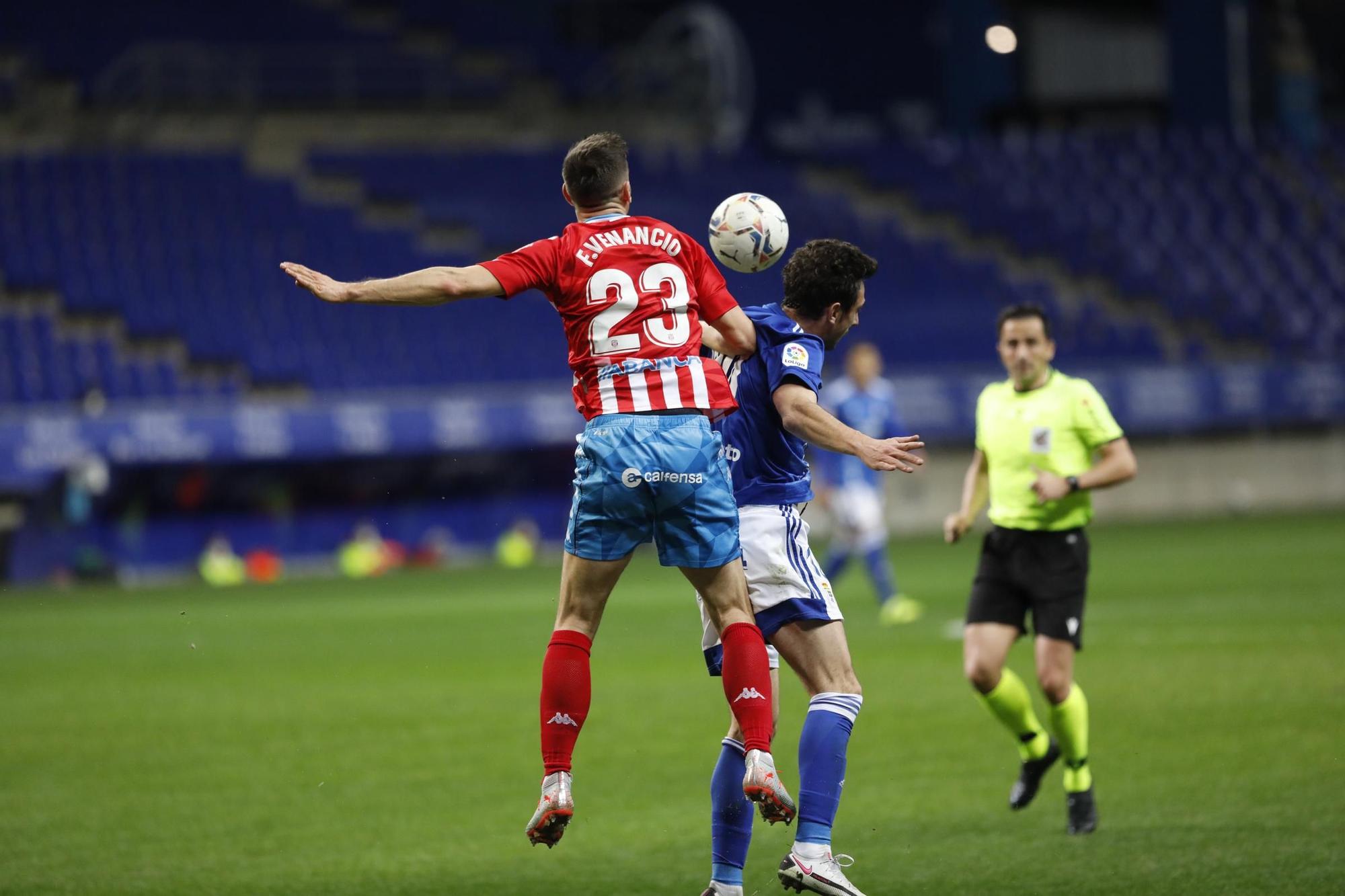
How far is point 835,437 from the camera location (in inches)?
231

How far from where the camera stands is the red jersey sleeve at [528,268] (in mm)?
5777

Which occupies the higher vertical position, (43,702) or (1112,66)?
(1112,66)

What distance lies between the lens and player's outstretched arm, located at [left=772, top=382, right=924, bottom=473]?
5.88 meters

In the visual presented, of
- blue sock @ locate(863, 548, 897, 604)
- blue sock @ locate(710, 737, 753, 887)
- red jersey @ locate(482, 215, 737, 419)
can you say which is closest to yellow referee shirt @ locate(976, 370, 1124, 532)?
blue sock @ locate(710, 737, 753, 887)

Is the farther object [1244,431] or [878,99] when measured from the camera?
[878,99]

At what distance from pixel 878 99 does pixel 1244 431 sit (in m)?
13.0

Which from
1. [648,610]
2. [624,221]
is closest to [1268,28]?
[648,610]

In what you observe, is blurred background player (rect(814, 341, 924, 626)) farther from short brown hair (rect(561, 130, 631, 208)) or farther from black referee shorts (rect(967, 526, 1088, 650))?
short brown hair (rect(561, 130, 631, 208))

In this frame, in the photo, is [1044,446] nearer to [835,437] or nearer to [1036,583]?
[1036,583]

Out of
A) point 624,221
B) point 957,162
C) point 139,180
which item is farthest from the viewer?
point 957,162

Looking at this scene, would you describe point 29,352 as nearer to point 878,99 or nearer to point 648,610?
point 648,610

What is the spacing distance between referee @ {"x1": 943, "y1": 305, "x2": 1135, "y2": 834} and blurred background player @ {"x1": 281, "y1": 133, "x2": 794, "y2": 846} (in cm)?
233

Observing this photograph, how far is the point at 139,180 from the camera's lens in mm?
30672

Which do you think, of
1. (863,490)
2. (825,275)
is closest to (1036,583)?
(825,275)
